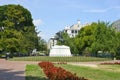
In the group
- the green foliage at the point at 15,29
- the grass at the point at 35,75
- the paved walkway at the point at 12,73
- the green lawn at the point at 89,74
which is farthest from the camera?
the green foliage at the point at 15,29

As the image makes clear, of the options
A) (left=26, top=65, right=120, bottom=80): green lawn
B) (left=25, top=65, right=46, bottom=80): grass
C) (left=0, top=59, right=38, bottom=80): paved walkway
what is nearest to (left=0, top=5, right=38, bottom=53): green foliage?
(left=0, top=59, right=38, bottom=80): paved walkway

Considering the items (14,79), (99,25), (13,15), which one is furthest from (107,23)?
(14,79)

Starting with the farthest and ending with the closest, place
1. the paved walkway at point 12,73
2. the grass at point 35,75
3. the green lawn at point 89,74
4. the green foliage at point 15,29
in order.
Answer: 1. the green foliage at point 15,29
2. the green lawn at point 89,74
3. the paved walkway at point 12,73
4. the grass at point 35,75

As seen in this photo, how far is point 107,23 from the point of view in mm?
61781

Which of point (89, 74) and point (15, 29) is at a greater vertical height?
point (15, 29)

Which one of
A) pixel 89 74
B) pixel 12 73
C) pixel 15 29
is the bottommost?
pixel 89 74

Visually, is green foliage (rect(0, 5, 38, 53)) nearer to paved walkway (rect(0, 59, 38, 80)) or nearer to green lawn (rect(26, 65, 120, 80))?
paved walkway (rect(0, 59, 38, 80))

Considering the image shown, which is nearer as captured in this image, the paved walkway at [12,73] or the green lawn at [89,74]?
the paved walkway at [12,73]

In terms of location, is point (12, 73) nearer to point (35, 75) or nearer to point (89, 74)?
point (35, 75)

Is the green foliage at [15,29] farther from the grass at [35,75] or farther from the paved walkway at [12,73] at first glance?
the grass at [35,75]

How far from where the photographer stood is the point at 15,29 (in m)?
64.0

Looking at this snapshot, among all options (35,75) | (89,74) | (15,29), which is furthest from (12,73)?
(15,29)

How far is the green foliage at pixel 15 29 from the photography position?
190 feet

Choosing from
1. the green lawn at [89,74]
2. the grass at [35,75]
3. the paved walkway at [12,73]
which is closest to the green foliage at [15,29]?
the paved walkway at [12,73]
